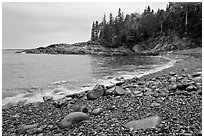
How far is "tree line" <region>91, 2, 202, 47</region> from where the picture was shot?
206 ft

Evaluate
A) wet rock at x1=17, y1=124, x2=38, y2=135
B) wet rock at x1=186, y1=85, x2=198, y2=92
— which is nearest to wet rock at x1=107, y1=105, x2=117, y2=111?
wet rock at x1=17, y1=124, x2=38, y2=135

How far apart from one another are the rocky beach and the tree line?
49.4 meters

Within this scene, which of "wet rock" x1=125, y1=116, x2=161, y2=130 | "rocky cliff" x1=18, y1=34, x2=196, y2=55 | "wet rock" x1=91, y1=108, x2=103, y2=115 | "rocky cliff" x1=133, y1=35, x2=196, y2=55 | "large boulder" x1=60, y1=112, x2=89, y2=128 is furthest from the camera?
"rocky cliff" x1=18, y1=34, x2=196, y2=55

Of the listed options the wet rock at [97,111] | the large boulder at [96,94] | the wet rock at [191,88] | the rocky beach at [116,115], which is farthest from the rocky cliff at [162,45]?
the wet rock at [97,111]

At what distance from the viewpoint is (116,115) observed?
7902mm

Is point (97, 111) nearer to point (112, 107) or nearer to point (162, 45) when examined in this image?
point (112, 107)

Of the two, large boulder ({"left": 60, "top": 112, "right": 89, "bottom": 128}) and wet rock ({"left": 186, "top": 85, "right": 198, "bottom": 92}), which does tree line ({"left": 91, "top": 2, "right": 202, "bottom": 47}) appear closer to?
wet rock ({"left": 186, "top": 85, "right": 198, "bottom": 92})

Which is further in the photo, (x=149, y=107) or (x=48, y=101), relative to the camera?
(x=48, y=101)

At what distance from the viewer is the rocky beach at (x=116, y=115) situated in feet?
21.3

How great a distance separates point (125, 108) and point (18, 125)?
3977 mm

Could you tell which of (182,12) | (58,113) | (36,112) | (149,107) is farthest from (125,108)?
(182,12)

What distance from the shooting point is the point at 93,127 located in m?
6.91

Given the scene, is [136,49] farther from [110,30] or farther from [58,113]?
[58,113]

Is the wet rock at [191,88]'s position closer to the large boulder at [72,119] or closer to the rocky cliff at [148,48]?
the large boulder at [72,119]
